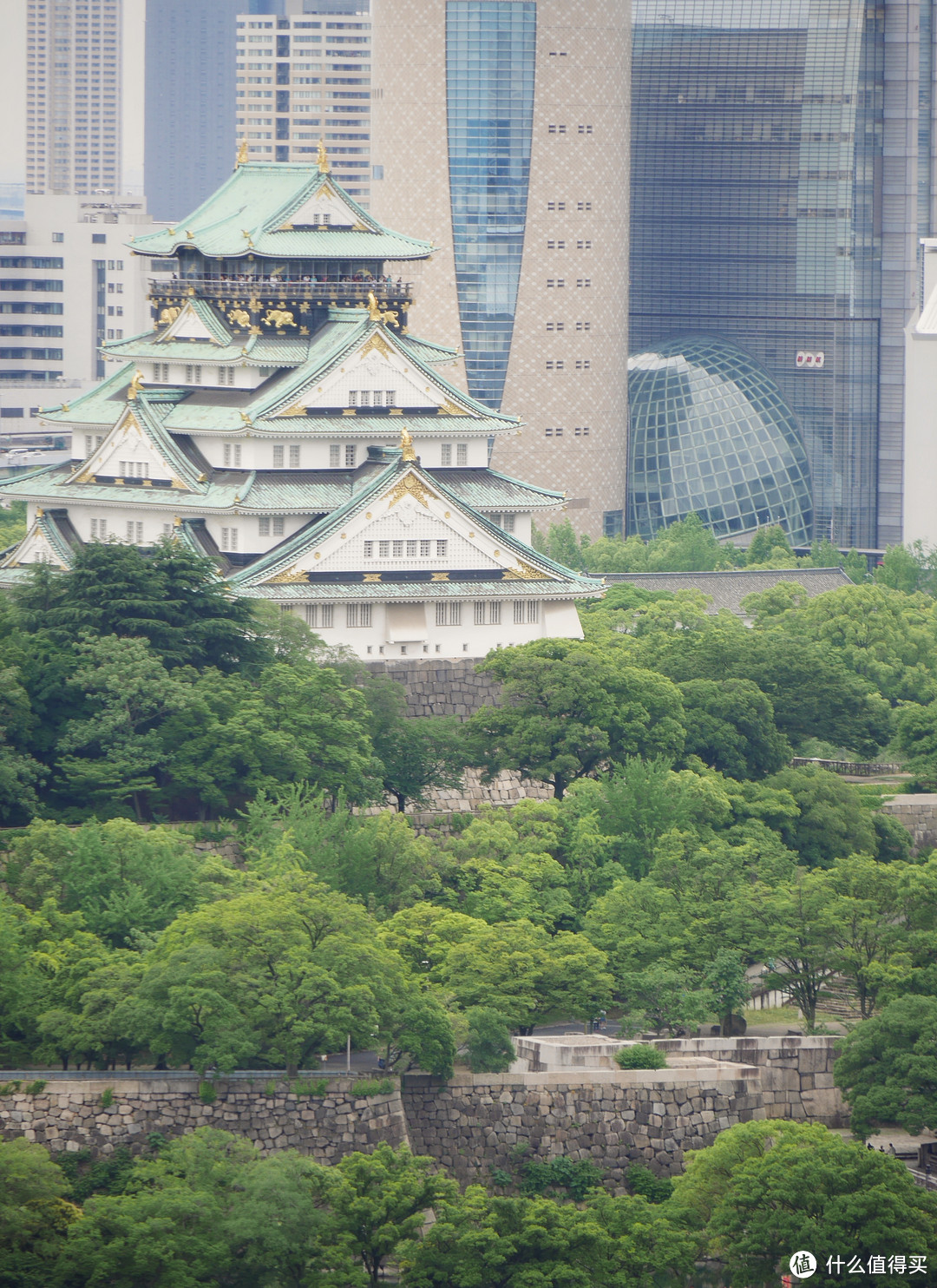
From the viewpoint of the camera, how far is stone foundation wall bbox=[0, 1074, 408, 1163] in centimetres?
7588

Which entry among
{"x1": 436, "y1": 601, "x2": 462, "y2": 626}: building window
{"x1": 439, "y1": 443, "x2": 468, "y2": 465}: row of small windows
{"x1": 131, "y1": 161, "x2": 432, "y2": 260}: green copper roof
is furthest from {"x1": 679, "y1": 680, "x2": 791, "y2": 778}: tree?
{"x1": 131, "y1": 161, "x2": 432, "y2": 260}: green copper roof

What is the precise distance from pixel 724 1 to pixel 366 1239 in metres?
135

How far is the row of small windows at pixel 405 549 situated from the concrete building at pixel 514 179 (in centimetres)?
7758

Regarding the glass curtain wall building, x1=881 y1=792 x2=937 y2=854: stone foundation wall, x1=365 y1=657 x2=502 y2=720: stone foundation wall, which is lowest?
x1=881 y1=792 x2=937 y2=854: stone foundation wall

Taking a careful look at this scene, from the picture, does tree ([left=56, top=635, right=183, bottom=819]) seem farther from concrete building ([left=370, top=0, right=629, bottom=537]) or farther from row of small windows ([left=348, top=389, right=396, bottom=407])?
concrete building ([left=370, top=0, right=629, bottom=537])

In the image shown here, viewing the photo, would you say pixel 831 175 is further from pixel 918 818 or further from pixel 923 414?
pixel 918 818

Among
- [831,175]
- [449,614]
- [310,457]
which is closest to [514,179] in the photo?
[831,175]

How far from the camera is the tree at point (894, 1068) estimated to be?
258 ft

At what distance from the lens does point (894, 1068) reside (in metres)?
79.2

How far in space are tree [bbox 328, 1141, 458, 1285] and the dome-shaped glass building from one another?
120782 mm

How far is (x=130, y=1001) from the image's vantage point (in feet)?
253

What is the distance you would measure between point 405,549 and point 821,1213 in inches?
1534

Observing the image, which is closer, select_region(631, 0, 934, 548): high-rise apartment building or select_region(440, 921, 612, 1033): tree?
select_region(440, 921, 612, 1033): tree

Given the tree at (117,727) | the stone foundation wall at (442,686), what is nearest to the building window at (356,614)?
the stone foundation wall at (442,686)
